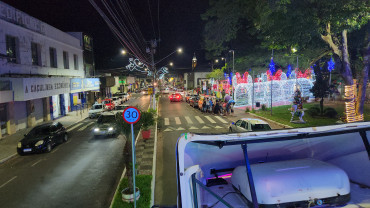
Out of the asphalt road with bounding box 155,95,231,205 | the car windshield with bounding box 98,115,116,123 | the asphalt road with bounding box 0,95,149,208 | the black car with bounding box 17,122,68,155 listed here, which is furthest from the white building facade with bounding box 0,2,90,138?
the asphalt road with bounding box 155,95,231,205

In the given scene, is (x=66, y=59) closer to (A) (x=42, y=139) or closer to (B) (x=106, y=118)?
Result: (B) (x=106, y=118)

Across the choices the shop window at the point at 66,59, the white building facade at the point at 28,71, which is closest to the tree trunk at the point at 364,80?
the white building facade at the point at 28,71

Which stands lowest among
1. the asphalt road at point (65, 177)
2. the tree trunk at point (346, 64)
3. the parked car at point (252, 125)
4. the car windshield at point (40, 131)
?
the asphalt road at point (65, 177)

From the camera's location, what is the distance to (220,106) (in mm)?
27500

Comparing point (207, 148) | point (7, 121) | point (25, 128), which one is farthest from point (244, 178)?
point (25, 128)

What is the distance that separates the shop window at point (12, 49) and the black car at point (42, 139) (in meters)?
7.11

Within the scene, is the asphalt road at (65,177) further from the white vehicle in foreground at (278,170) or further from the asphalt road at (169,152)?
the white vehicle in foreground at (278,170)

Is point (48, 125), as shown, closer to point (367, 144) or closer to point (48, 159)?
point (48, 159)

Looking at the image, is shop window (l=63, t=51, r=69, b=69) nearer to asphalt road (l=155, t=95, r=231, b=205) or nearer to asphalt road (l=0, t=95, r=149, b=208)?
asphalt road (l=155, t=95, r=231, b=205)

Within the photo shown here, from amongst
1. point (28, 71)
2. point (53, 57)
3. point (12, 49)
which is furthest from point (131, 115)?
point (53, 57)

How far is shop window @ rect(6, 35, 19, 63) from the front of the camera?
1845 cm

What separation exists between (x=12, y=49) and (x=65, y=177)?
13.7 metres

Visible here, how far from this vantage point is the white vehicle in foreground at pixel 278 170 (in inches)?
127

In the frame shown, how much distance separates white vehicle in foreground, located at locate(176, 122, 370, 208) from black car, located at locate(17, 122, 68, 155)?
12.4 meters
